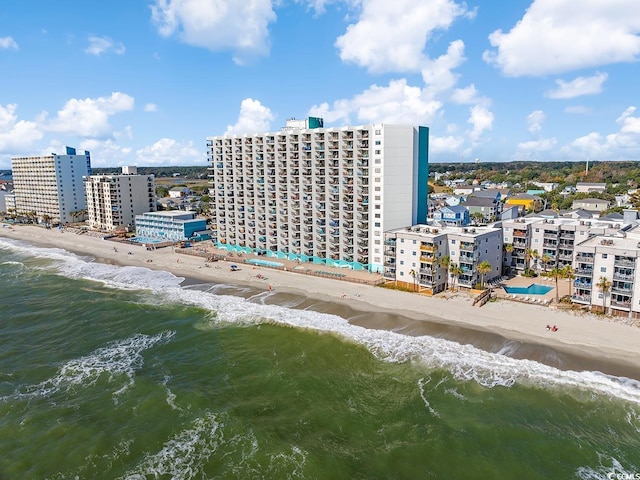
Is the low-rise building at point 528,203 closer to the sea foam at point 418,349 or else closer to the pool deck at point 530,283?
the pool deck at point 530,283

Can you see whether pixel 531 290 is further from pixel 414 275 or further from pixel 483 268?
pixel 414 275

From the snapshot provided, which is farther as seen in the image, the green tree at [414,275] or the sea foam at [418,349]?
the green tree at [414,275]

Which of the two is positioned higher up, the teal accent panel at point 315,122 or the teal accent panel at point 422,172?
the teal accent panel at point 315,122

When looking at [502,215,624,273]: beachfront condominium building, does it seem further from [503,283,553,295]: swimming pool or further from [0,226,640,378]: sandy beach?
[0,226,640,378]: sandy beach

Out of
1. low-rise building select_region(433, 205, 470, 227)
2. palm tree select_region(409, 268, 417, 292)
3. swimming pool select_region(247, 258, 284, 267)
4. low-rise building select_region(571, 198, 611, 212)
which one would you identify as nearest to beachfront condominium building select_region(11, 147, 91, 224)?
swimming pool select_region(247, 258, 284, 267)

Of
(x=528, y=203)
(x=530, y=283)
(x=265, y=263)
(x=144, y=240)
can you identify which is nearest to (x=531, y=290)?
(x=530, y=283)

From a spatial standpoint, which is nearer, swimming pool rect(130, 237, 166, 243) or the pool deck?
the pool deck

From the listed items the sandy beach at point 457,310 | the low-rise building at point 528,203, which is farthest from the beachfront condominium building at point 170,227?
the low-rise building at point 528,203
